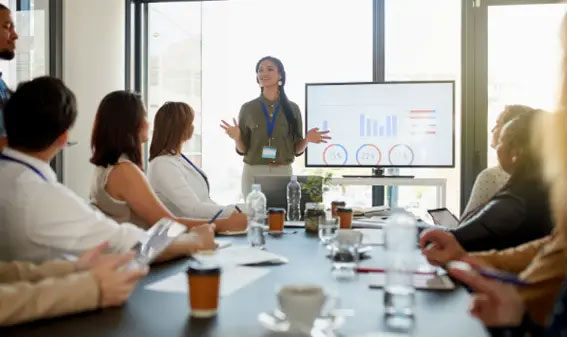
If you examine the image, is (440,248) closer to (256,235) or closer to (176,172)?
(256,235)

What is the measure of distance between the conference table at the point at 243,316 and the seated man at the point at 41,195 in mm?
197

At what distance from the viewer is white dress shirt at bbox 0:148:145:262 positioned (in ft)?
4.85

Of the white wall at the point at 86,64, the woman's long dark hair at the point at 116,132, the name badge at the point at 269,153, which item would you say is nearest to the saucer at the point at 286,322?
the woman's long dark hair at the point at 116,132

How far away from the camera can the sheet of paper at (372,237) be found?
2.27m

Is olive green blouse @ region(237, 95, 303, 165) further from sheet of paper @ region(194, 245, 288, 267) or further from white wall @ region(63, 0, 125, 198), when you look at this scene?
sheet of paper @ region(194, 245, 288, 267)

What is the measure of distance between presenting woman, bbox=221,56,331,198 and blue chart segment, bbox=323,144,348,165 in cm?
Answer: 55

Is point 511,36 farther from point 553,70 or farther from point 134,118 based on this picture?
point 553,70

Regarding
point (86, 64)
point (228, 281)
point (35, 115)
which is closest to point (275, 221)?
point (228, 281)

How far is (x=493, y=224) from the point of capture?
205 centimetres

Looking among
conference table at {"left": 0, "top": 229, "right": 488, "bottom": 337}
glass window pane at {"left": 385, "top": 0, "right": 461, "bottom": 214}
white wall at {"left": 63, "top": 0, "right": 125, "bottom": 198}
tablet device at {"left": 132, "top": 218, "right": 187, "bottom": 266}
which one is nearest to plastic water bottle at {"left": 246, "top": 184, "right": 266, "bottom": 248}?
tablet device at {"left": 132, "top": 218, "right": 187, "bottom": 266}

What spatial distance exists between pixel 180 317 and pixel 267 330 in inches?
8.2

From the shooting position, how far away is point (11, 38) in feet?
11.2

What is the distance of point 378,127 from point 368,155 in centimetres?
28

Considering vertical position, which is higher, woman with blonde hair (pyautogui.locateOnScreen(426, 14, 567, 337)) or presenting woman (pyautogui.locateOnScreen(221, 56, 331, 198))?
presenting woman (pyautogui.locateOnScreen(221, 56, 331, 198))
